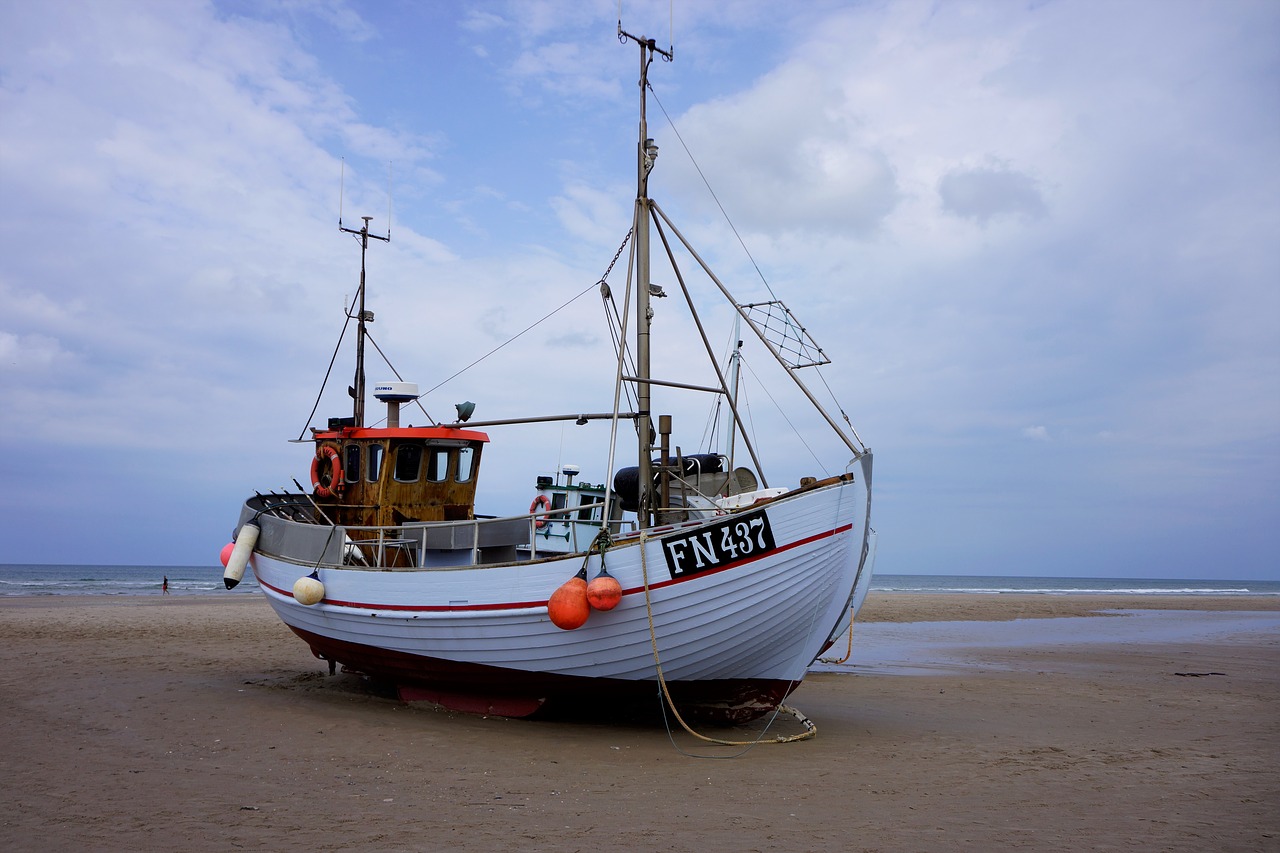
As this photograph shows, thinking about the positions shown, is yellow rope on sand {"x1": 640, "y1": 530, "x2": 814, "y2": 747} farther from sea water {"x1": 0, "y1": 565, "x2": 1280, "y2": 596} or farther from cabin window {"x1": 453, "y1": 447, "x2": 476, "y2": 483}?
sea water {"x1": 0, "y1": 565, "x2": 1280, "y2": 596}

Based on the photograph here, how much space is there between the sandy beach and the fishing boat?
25.9 inches

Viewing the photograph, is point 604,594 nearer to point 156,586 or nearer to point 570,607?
point 570,607

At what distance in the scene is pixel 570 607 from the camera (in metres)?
8.45

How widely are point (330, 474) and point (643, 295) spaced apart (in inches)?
221

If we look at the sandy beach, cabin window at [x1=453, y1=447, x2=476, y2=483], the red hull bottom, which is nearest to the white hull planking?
the red hull bottom

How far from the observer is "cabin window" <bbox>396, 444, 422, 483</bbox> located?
12.6 meters

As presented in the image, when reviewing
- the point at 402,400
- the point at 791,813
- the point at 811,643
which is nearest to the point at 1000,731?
the point at 811,643

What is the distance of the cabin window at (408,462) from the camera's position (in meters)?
12.6

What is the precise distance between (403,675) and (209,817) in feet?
15.3

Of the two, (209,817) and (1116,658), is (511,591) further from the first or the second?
(1116,658)

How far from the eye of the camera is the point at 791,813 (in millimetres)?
6633

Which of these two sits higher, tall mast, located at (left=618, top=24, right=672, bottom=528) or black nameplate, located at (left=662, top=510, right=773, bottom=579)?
tall mast, located at (left=618, top=24, right=672, bottom=528)

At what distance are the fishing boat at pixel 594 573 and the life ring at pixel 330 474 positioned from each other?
0.03 metres

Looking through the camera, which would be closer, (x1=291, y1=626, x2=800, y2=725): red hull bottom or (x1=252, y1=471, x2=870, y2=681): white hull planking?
(x1=252, y1=471, x2=870, y2=681): white hull planking
